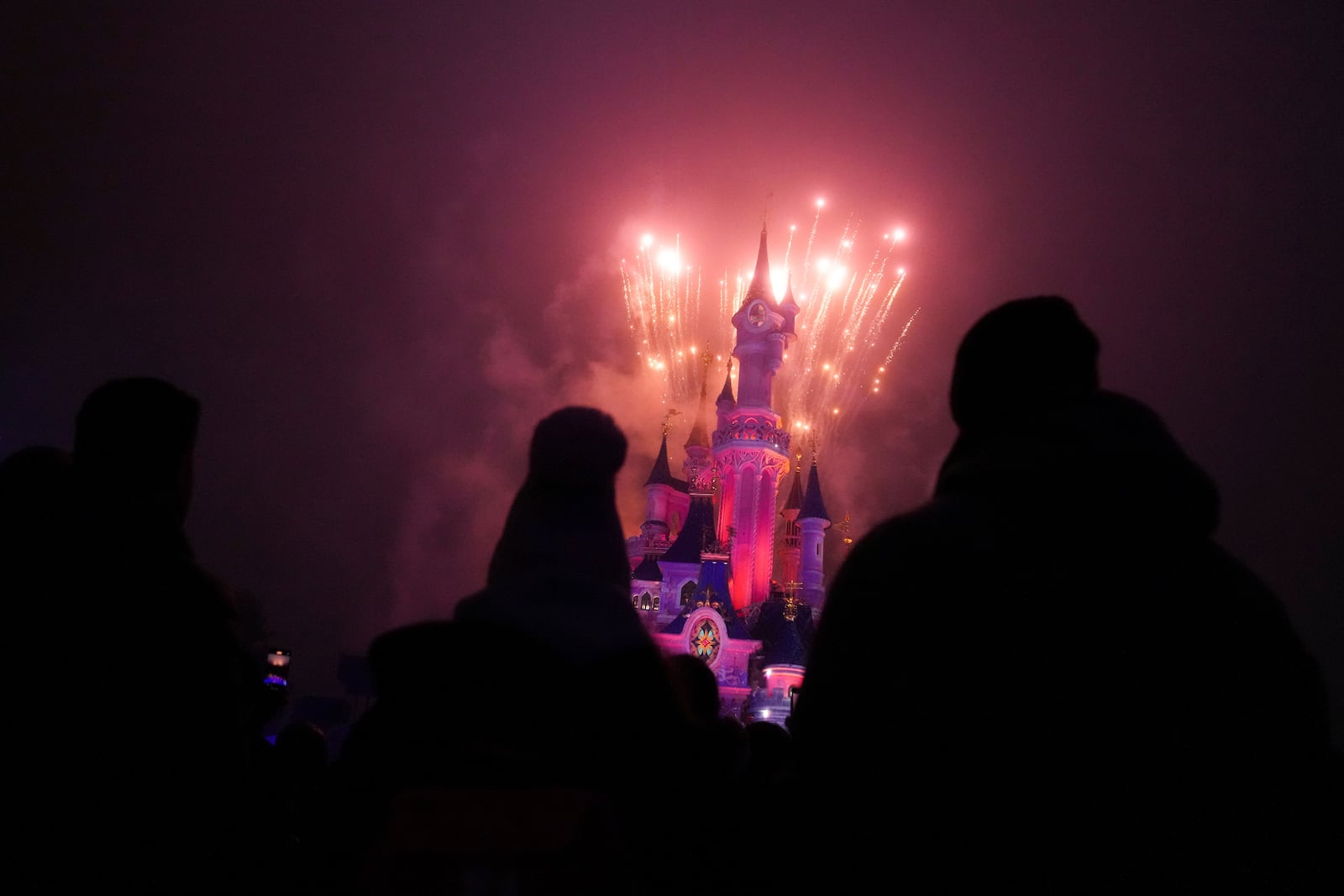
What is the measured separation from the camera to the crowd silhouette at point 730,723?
195cm

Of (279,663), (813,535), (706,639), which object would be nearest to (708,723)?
(279,663)

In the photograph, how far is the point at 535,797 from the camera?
2324mm

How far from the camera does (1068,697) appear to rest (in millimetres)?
1954

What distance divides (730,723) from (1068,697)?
1.56 m

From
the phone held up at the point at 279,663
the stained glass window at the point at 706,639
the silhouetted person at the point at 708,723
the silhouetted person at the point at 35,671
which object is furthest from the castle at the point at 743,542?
the silhouetted person at the point at 35,671

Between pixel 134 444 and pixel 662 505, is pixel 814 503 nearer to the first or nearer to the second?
pixel 662 505

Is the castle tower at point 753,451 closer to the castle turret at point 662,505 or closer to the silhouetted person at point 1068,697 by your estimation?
the castle turret at point 662,505

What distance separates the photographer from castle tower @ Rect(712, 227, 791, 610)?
4219 centimetres

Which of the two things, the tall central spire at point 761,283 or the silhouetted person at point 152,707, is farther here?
the tall central spire at point 761,283

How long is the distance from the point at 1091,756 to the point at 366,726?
6.68 feet

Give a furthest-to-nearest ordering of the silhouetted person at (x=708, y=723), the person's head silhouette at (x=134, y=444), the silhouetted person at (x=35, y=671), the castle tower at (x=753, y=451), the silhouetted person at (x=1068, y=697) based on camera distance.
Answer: the castle tower at (x=753, y=451) < the person's head silhouette at (x=134, y=444) < the silhouetted person at (x=708, y=723) < the silhouetted person at (x=35, y=671) < the silhouetted person at (x=1068, y=697)

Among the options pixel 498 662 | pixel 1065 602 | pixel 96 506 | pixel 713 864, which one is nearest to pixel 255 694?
pixel 96 506

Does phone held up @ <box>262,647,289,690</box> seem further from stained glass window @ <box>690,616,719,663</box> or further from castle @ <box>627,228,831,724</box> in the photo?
stained glass window @ <box>690,616,719,663</box>

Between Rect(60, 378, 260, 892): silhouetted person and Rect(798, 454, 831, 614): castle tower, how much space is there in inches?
1634
